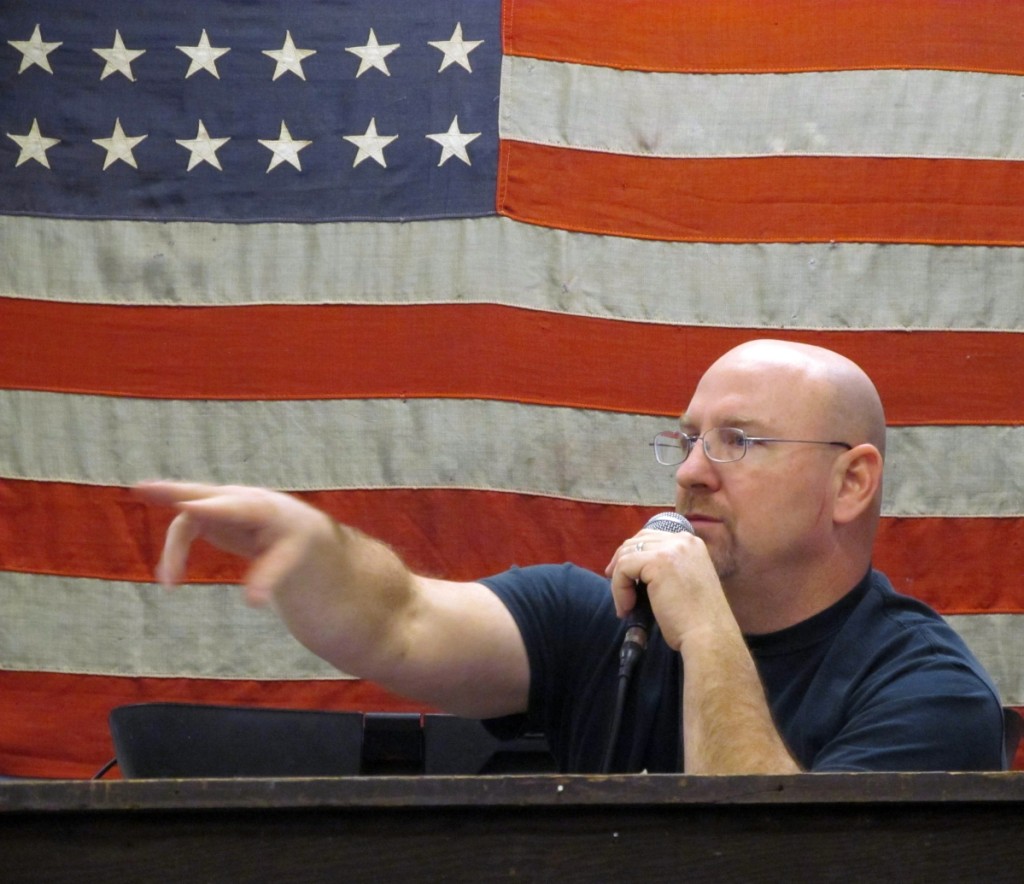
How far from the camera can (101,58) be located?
2.82 meters

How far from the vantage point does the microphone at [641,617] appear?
1.50 m

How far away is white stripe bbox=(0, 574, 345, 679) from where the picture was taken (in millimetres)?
2703

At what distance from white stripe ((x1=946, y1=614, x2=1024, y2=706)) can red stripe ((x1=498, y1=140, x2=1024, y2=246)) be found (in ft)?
2.68

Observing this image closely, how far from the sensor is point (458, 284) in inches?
108

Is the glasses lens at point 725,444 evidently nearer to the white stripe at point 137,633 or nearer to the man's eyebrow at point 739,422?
the man's eyebrow at point 739,422

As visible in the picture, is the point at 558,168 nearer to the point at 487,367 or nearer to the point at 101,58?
the point at 487,367

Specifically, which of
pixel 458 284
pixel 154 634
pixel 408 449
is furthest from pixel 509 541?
pixel 154 634

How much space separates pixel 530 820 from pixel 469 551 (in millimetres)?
1810

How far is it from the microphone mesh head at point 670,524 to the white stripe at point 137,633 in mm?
1212

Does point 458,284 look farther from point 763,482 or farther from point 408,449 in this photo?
point 763,482

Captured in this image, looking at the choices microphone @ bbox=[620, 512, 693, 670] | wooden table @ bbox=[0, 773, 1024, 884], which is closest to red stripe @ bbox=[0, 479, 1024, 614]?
microphone @ bbox=[620, 512, 693, 670]

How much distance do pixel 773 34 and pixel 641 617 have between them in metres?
1.69

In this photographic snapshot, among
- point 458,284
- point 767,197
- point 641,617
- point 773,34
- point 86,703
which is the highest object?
point 773,34

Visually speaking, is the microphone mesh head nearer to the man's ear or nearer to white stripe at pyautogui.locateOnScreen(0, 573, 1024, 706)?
the man's ear
